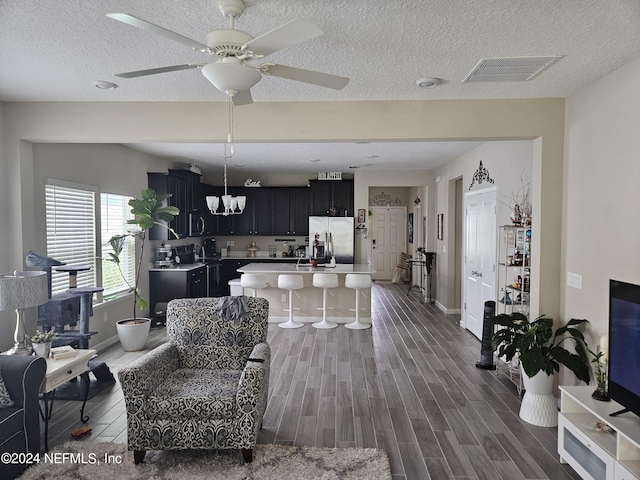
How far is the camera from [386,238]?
11422 mm

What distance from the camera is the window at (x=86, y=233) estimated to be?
4.45m

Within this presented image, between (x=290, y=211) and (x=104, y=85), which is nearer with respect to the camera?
(x=104, y=85)

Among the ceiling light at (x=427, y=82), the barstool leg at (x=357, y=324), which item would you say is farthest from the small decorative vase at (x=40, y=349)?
the barstool leg at (x=357, y=324)

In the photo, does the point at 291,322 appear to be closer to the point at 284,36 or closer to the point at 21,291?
the point at 21,291

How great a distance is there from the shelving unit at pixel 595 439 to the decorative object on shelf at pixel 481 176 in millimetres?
3177

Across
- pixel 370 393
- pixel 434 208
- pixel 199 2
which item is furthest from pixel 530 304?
pixel 434 208

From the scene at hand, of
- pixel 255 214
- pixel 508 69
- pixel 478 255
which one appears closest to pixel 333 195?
pixel 255 214

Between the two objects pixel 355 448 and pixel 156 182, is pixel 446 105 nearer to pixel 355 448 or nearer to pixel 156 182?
pixel 355 448

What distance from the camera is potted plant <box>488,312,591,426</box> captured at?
3.07 meters

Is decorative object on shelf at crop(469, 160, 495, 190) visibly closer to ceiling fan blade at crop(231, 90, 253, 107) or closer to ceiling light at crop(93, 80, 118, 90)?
ceiling fan blade at crop(231, 90, 253, 107)

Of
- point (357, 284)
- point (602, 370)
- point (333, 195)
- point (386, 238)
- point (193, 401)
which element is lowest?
point (193, 401)

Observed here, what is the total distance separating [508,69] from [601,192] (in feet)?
3.73

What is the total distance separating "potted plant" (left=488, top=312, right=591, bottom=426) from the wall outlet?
288 millimetres

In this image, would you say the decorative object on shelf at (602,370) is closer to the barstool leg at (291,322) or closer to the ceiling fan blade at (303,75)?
the ceiling fan blade at (303,75)
